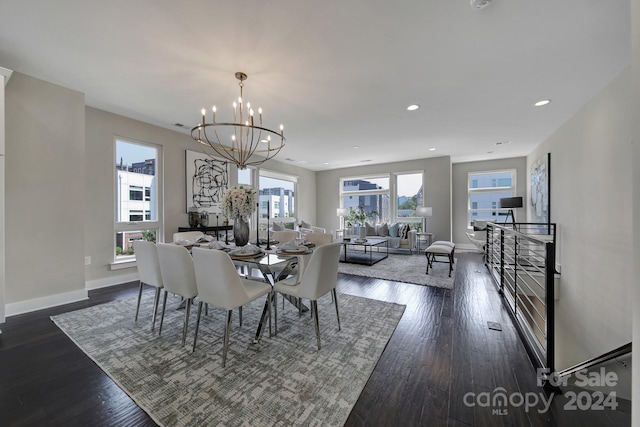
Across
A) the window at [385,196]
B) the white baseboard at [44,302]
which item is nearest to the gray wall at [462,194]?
the window at [385,196]

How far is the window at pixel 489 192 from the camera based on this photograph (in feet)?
23.3

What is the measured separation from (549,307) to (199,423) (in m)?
2.31

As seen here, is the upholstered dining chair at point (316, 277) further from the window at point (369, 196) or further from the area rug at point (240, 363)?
the window at point (369, 196)

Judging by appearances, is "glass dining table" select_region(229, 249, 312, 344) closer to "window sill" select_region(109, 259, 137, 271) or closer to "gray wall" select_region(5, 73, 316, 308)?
"gray wall" select_region(5, 73, 316, 308)

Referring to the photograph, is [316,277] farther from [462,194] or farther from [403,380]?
[462,194]

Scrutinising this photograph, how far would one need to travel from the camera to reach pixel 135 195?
13.5 ft

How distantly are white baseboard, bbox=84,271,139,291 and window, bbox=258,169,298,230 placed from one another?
10.8 feet

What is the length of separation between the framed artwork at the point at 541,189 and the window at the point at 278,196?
617 centimetres

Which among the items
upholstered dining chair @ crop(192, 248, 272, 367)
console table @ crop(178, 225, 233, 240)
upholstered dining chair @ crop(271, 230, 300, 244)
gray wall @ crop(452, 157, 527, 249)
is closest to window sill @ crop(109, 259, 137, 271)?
console table @ crop(178, 225, 233, 240)

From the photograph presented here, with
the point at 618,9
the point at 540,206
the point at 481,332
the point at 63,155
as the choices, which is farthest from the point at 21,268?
the point at 540,206

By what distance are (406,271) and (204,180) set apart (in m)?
4.47

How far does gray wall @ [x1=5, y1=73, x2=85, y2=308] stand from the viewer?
2.70 metres

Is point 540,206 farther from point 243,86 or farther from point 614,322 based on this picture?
point 243,86

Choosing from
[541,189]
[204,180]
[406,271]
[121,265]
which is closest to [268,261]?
[121,265]
